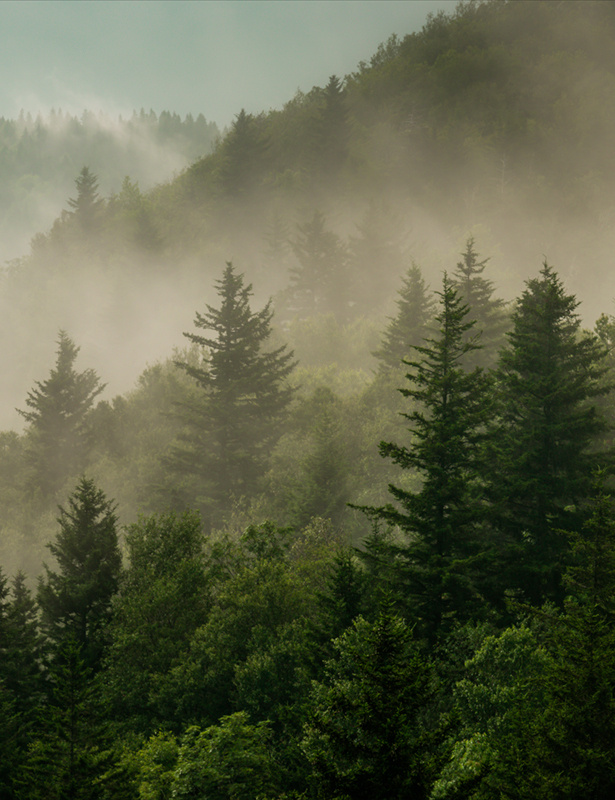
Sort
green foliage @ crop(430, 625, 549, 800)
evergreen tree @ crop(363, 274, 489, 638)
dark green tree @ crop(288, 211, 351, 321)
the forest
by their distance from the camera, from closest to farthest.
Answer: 1. green foliage @ crop(430, 625, 549, 800)
2. the forest
3. evergreen tree @ crop(363, 274, 489, 638)
4. dark green tree @ crop(288, 211, 351, 321)

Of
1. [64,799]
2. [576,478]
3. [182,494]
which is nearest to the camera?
[64,799]

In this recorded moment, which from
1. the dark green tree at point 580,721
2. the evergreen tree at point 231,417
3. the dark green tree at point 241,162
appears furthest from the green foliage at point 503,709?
the dark green tree at point 241,162

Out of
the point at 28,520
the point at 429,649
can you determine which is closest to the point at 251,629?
the point at 429,649

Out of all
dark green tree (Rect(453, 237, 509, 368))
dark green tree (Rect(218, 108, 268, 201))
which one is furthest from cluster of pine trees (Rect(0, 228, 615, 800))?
dark green tree (Rect(218, 108, 268, 201))

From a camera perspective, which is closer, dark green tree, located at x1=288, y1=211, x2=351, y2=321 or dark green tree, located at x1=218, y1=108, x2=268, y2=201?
dark green tree, located at x1=288, y1=211, x2=351, y2=321

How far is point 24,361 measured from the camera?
88500mm

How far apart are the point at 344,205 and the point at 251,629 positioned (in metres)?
79.2

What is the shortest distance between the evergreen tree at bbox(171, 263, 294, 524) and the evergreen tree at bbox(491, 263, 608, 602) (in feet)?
74.2

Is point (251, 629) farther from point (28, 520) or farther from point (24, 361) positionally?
point (24, 361)

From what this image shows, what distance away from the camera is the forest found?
1541 centimetres

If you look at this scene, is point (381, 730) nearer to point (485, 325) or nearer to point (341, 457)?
point (341, 457)

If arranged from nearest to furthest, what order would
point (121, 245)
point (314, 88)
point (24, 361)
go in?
point (24, 361) → point (121, 245) → point (314, 88)

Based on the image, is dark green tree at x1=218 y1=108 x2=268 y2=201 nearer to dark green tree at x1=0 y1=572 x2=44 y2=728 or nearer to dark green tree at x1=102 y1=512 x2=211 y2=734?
dark green tree at x1=102 y1=512 x2=211 y2=734

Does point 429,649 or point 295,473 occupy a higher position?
point 295,473
